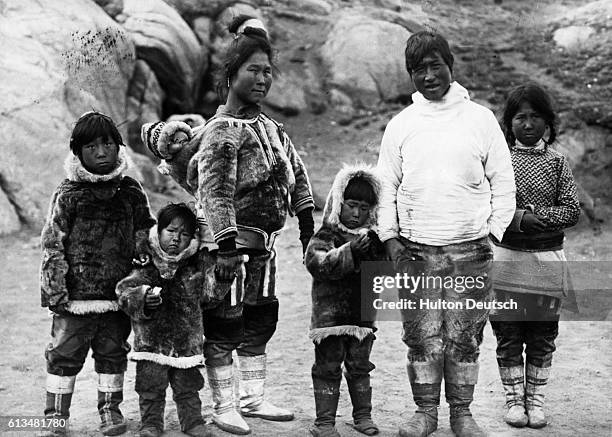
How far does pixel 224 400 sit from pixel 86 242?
3.42ft

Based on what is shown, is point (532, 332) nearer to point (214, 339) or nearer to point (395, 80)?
point (214, 339)

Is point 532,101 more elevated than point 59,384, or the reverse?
point 532,101

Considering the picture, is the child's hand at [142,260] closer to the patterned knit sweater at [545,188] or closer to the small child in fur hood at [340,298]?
the small child in fur hood at [340,298]

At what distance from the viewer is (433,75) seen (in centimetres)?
377

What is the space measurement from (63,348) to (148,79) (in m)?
8.57

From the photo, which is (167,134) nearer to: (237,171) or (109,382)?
(237,171)

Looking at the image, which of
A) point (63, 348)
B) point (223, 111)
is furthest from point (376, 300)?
point (63, 348)

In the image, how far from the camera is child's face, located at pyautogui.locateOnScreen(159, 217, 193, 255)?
3711 millimetres

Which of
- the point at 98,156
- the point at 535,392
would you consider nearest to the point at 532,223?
the point at 535,392

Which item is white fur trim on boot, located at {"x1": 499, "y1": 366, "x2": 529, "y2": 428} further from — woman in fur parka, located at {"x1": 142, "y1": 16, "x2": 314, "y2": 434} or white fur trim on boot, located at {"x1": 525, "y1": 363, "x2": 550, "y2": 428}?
woman in fur parka, located at {"x1": 142, "y1": 16, "x2": 314, "y2": 434}

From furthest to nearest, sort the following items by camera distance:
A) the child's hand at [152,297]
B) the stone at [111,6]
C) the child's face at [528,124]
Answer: the stone at [111,6] → the child's face at [528,124] → the child's hand at [152,297]

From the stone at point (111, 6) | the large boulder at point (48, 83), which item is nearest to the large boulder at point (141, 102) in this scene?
the large boulder at point (48, 83)

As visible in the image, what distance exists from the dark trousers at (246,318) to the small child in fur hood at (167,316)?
13 centimetres

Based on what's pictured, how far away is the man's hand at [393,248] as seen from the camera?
3.81 meters
